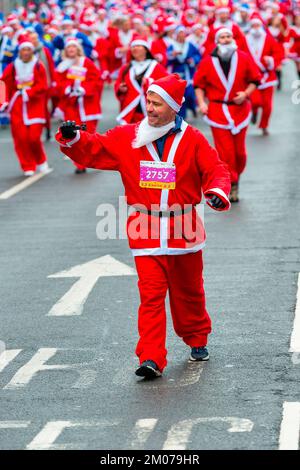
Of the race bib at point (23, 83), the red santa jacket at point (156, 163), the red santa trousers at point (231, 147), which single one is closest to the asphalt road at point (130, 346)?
the red santa trousers at point (231, 147)

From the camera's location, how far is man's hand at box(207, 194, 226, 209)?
8.01m

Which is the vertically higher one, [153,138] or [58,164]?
[153,138]

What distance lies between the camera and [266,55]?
79.5 ft

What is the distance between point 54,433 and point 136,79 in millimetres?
11875

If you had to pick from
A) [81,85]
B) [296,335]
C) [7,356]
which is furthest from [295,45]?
[7,356]

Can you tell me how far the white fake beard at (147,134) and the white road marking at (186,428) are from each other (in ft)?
5.94

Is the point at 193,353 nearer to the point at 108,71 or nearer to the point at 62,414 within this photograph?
the point at 62,414

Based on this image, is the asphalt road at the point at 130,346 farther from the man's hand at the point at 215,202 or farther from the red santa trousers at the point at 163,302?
the man's hand at the point at 215,202

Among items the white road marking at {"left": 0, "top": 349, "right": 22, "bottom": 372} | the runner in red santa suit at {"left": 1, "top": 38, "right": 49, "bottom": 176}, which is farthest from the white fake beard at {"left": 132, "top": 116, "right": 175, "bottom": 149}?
the runner in red santa suit at {"left": 1, "top": 38, "right": 49, "bottom": 176}

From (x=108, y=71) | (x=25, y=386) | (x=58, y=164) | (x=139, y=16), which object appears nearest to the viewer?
(x=25, y=386)

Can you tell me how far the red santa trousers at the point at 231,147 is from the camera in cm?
1571

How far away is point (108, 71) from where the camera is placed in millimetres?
34438
